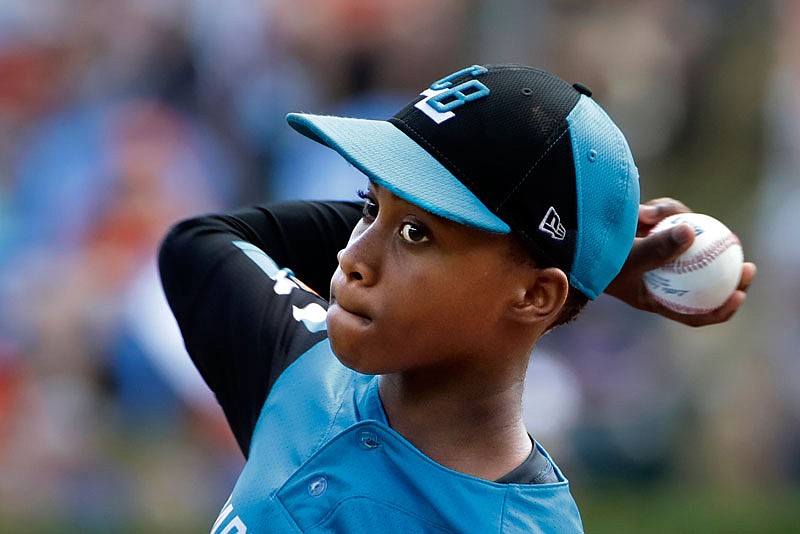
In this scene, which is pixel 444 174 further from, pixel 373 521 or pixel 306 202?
pixel 306 202

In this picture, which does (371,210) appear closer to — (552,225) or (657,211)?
(552,225)

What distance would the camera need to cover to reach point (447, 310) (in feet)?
6.37

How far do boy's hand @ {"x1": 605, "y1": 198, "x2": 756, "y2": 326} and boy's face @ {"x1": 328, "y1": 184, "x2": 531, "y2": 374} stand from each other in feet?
1.43

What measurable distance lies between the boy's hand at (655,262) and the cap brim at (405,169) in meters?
0.51

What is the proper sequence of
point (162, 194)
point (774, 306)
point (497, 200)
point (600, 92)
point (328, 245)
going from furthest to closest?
1. point (600, 92)
2. point (774, 306)
3. point (162, 194)
4. point (328, 245)
5. point (497, 200)

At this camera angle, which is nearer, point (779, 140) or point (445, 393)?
point (445, 393)

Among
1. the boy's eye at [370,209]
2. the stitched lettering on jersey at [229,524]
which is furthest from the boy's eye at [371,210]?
the stitched lettering on jersey at [229,524]

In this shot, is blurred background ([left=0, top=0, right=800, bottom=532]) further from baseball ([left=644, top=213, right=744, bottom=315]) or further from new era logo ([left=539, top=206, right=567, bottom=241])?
new era logo ([left=539, top=206, right=567, bottom=241])

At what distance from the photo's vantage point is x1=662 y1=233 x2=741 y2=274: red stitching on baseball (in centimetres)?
233

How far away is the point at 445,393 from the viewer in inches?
81.6

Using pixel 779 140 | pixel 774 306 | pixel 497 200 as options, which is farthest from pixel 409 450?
pixel 779 140

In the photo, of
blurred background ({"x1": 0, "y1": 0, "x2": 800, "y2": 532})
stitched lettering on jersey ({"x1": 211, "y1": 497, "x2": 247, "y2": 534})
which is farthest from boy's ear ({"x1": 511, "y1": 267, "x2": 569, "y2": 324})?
blurred background ({"x1": 0, "y1": 0, "x2": 800, "y2": 532})

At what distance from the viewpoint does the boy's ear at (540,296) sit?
6.52 feet

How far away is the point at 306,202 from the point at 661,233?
2.48ft
